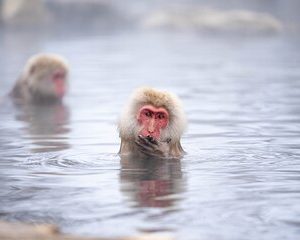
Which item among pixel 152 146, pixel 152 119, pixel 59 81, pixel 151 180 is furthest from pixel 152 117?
pixel 59 81

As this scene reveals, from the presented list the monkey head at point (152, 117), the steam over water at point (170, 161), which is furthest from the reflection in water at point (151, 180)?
the monkey head at point (152, 117)

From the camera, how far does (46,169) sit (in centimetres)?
789

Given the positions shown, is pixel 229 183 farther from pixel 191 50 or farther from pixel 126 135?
pixel 191 50

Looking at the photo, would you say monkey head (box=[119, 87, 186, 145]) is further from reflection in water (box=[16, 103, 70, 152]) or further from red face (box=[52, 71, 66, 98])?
red face (box=[52, 71, 66, 98])

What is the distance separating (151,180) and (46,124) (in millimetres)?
4120

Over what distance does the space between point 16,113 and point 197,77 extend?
4846mm

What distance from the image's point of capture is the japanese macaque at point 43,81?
43.4ft

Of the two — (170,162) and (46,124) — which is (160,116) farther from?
(46,124)

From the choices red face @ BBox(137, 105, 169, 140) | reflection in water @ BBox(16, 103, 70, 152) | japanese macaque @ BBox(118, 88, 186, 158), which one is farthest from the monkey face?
red face @ BBox(137, 105, 169, 140)

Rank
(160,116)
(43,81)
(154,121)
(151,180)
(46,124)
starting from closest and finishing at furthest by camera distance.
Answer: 1. (151,180)
2. (154,121)
3. (160,116)
4. (46,124)
5. (43,81)

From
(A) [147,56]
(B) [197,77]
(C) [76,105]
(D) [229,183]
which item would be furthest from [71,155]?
(A) [147,56]

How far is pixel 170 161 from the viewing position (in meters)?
8.12

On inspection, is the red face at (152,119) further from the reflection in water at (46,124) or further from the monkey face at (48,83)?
the monkey face at (48,83)

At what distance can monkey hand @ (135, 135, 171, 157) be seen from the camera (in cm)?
806
